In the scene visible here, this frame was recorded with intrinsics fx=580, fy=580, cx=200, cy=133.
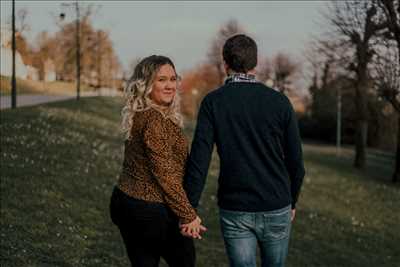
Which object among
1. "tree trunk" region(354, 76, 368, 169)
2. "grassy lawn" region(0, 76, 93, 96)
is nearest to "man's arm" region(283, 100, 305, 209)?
"tree trunk" region(354, 76, 368, 169)

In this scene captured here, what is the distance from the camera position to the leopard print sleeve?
373 cm

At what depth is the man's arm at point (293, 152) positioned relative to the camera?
3.68 m

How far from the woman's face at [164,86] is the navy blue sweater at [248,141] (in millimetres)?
309

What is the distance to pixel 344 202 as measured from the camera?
18.4 meters

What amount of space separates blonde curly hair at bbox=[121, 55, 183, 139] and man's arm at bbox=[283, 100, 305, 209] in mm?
734

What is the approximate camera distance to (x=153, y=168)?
374 centimetres

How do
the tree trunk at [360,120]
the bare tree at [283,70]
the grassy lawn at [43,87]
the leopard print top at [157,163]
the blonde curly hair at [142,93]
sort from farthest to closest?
1. the bare tree at [283,70]
2. the grassy lawn at [43,87]
3. the tree trunk at [360,120]
4. the blonde curly hair at [142,93]
5. the leopard print top at [157,163]

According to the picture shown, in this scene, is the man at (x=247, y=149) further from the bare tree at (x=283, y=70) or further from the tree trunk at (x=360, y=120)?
the bare tree at (x=283, y=70)

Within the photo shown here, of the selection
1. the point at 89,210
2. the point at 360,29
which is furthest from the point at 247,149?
the point at 360,29

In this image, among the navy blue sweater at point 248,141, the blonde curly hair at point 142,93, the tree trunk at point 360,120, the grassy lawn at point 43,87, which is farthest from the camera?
the grassy lawn at point 43,87

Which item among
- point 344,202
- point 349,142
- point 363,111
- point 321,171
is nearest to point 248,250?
point 344,202

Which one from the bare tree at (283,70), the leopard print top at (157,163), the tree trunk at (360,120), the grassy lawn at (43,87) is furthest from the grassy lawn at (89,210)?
the bare tree at (283,70)

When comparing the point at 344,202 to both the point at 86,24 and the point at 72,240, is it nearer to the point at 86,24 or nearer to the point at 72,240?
the point at 72,240

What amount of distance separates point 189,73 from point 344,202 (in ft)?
279
